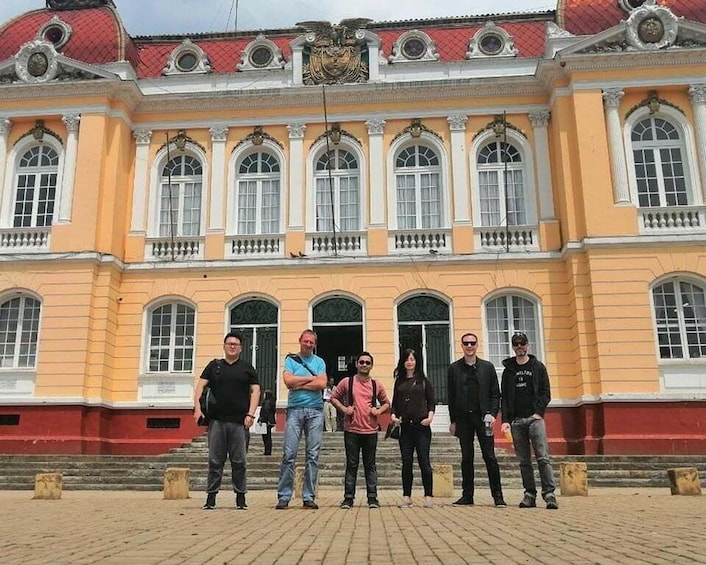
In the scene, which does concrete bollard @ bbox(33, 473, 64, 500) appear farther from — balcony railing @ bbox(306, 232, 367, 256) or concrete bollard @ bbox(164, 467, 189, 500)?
balcony railing @ bbox(306, 232, 367, 256)

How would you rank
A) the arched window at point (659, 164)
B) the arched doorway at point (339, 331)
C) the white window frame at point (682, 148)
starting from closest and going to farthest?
1. the white window frame at point (682, 148)
2. the arched window at point (659, 164)
3. the arched doorway at point (339, 331)

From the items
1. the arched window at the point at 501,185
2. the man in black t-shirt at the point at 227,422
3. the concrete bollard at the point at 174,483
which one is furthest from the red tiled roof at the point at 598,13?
the concrete bollard at the point at 174,483

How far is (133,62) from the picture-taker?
20.2 meters

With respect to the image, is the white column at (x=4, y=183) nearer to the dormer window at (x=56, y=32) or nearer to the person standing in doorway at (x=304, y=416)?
the dormer window at (x=56, y=32)

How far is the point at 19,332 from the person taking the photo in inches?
703

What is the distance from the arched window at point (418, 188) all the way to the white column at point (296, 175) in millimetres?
2584

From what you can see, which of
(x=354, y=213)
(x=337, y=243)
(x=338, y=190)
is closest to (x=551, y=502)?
(x=337, y=243)

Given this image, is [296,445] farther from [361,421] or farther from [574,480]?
[574,480]

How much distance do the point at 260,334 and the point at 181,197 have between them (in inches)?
179

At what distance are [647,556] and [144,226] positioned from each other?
1681cm

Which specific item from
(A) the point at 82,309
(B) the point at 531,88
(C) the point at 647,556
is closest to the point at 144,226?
(A) the point at 82,309

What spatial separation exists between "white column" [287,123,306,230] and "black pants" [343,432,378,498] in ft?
36.3

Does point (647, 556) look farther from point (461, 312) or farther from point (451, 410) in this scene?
point (461, 312)

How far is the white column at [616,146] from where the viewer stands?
56.1 ft
